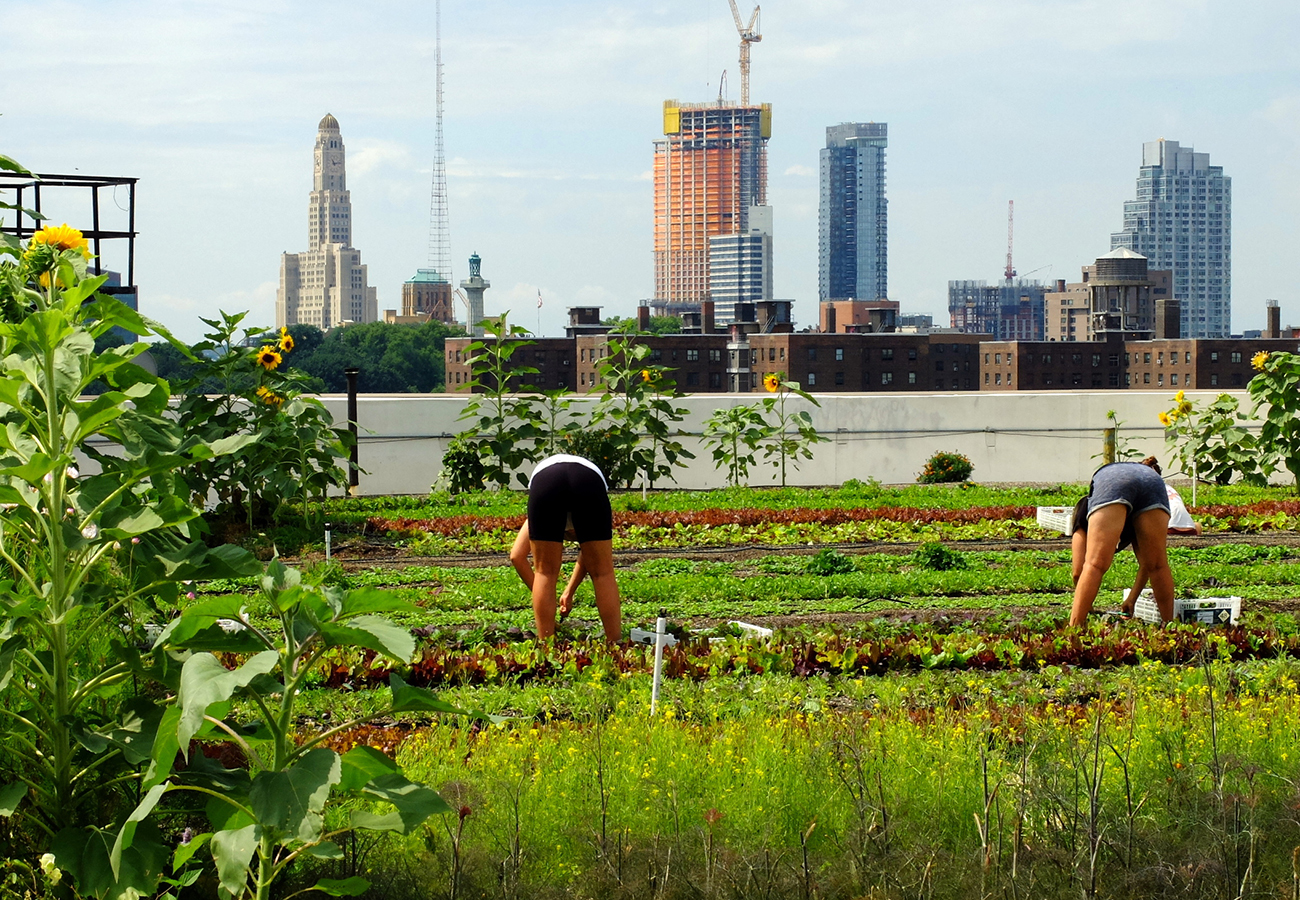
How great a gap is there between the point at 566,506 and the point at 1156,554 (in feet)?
11.4

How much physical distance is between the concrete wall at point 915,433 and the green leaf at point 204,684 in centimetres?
1625

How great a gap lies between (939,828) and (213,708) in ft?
8.12

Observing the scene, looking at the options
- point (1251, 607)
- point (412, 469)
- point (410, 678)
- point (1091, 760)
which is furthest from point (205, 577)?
point (412, 469)

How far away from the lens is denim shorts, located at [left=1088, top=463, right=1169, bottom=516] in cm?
795

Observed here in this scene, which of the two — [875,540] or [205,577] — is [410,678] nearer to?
[205,577]

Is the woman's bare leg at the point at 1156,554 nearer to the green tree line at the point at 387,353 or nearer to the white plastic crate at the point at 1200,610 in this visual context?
the white plastic crate at the point at 1200,610

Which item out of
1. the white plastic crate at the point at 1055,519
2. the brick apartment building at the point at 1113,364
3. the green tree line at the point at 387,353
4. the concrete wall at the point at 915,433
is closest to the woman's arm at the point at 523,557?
the white plastic crate at the point at 1055,519

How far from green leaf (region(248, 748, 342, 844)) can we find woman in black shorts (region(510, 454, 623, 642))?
14.7 feet

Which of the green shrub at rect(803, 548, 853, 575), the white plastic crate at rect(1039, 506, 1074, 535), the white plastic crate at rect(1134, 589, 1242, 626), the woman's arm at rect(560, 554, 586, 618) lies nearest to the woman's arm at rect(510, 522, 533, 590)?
the woman's arm at rect(560, 554, 586, 618)

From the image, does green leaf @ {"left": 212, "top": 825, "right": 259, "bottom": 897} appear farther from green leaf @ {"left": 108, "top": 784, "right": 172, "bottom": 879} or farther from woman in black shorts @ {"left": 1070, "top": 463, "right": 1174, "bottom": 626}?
woman in black shorts @ {"left": 1070, "top": 463, "right": 1174, "bottom": 626}

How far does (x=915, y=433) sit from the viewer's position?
21.0m

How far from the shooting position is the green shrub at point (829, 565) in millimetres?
10906

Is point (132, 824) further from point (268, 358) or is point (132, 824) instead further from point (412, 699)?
point (268, 358)

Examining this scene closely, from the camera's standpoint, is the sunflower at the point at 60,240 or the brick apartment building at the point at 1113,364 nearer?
the sunflower at the point at 60,240
